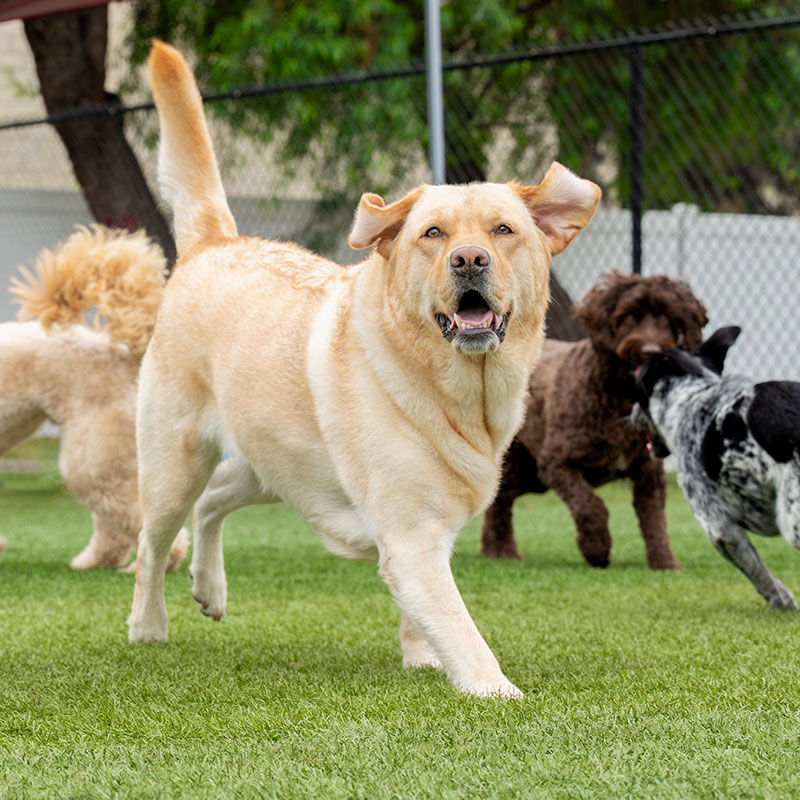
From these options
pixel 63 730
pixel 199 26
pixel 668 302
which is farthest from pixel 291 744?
pixel 199 26

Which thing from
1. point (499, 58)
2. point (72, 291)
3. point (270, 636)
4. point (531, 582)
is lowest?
point (531, 582)

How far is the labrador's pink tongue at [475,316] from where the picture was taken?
Answer: 2.98 meters

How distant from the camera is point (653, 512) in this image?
5895 mm

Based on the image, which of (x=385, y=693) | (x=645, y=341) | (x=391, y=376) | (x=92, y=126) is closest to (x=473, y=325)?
(x=391, y=376)

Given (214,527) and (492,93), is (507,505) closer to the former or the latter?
(214,527)

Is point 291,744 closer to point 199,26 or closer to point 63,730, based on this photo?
point 63,730

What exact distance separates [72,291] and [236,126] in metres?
5.82

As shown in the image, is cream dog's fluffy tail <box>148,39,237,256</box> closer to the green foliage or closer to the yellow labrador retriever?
the yellow labrador retriever

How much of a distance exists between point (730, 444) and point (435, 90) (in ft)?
13.2

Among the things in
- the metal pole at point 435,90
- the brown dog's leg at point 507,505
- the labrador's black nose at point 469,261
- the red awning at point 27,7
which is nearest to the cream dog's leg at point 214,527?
the labrador's black nose at point 469,261

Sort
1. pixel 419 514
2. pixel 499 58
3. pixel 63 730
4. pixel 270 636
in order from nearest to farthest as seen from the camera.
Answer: pixel 63 730, pixel 419 514, pixel 270 636, pixel 499 58

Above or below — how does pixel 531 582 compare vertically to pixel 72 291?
below

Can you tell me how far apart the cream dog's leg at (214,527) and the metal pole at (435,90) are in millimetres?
3815

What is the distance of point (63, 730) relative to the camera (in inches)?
108
